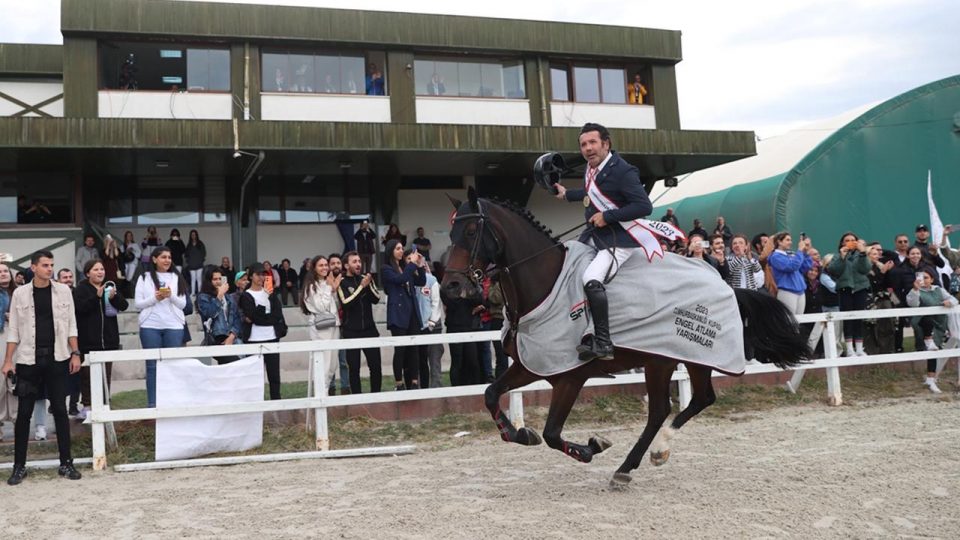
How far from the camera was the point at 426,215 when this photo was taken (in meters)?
20.2

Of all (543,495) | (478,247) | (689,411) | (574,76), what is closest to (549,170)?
(478,247)

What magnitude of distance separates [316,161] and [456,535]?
13754 mm

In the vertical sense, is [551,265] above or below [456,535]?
above

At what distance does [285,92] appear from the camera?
1855 cm

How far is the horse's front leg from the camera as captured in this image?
5.94 m

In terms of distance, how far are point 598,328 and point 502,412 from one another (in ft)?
3.43

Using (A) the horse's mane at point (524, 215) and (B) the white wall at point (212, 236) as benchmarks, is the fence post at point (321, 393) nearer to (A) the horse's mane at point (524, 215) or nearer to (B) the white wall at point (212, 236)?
(A) the horse's mane at point (524, 215)

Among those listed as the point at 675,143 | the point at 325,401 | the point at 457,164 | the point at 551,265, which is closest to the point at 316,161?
the point at 457,164

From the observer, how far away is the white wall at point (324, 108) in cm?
1845

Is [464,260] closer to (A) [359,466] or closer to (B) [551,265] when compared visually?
(B) [551,265]

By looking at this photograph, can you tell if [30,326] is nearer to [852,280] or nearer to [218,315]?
[218,315]

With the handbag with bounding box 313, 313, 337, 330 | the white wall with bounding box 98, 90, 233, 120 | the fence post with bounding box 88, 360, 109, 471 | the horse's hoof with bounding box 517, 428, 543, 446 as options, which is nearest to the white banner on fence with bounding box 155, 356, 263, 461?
the fence post with bounding box 88, 360, 109, 471

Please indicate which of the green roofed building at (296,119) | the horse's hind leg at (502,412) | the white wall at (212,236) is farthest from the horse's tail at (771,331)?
the white wall at (212,236)

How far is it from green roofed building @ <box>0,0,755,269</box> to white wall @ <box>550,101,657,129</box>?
0.04 m
